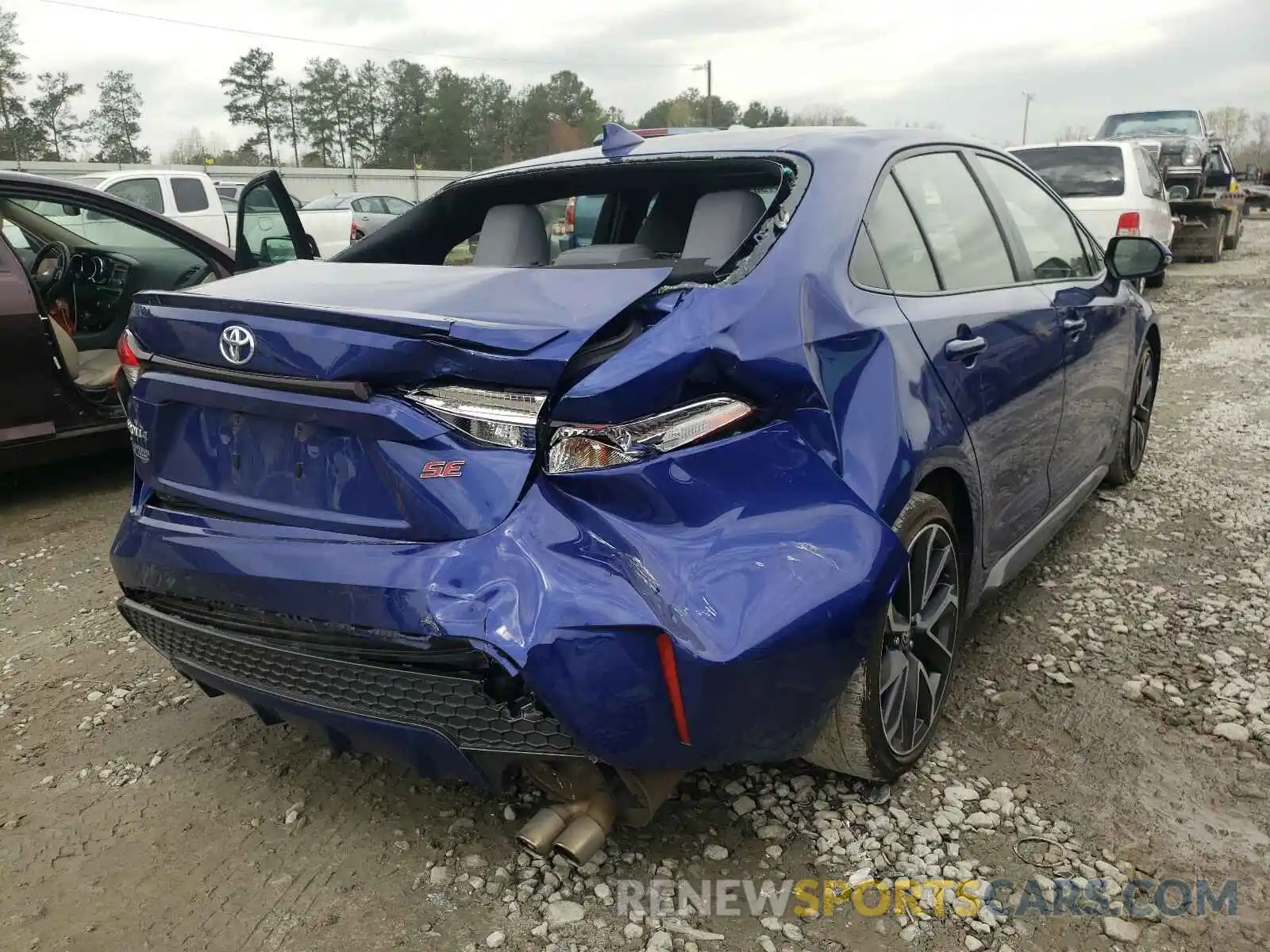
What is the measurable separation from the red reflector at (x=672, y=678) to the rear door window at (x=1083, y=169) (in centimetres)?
1028

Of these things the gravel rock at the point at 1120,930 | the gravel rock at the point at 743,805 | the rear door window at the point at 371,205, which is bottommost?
the gravel rock at the point at 1120,930

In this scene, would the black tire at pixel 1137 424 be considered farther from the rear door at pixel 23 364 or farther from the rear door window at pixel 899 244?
the rear door at pixel 23 364

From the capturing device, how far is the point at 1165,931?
6.52ft

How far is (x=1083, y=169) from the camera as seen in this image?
35.4 feet

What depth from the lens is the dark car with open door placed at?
15.4 ft

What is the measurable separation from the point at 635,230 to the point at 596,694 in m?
2.48

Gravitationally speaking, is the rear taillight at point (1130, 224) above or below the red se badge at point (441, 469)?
below

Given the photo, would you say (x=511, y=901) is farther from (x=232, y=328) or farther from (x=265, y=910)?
(x=232, y=328)

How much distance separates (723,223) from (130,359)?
1852mm

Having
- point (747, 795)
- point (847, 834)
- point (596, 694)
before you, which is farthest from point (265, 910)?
point (847, 834)

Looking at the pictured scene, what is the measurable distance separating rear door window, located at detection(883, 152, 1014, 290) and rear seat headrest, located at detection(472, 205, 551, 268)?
46.1 inches

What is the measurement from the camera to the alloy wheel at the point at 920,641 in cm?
233

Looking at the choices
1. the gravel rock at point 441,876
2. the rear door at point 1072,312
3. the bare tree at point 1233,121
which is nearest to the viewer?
the gravel rock at point 441,876

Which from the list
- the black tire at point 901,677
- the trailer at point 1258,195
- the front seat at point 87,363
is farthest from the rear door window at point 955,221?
the trailer at point 1258,195
